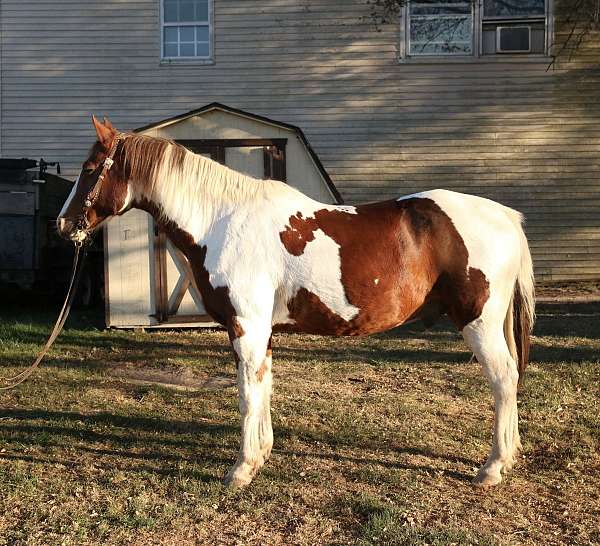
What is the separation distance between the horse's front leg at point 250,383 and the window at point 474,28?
10.7m

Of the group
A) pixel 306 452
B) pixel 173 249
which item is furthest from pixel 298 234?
pixel 173 249

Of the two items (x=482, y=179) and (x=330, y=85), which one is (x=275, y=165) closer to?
(x=330, y=85)

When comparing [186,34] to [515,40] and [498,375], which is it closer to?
[515,40]

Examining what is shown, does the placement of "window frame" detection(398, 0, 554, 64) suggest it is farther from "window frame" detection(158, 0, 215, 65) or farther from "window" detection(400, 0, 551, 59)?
"window frame" detection(158, 0, 215, 65)

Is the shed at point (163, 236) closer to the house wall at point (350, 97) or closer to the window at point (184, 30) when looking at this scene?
the house wall at point (350, 97)

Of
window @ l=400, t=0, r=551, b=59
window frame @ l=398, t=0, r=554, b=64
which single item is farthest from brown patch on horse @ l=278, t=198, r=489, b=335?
window @ l=400, t=0, r=551, b=59

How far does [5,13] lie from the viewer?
44.3 feet

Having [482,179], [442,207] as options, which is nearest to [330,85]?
[482,179]

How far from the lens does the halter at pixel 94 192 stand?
4.19m

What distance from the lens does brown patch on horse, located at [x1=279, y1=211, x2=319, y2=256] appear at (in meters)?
4.09

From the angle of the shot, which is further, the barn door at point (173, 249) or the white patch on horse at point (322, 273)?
the barn door at point (173, 249)

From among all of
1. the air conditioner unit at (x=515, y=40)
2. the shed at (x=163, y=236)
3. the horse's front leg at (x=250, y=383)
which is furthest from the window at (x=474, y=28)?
the horse's front leg at (x=250, y=383)

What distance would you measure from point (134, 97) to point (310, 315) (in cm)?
1069

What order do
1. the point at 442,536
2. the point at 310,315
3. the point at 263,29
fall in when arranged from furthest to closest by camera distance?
the point at 263,29, the point at 310,315, the point at 442,536
